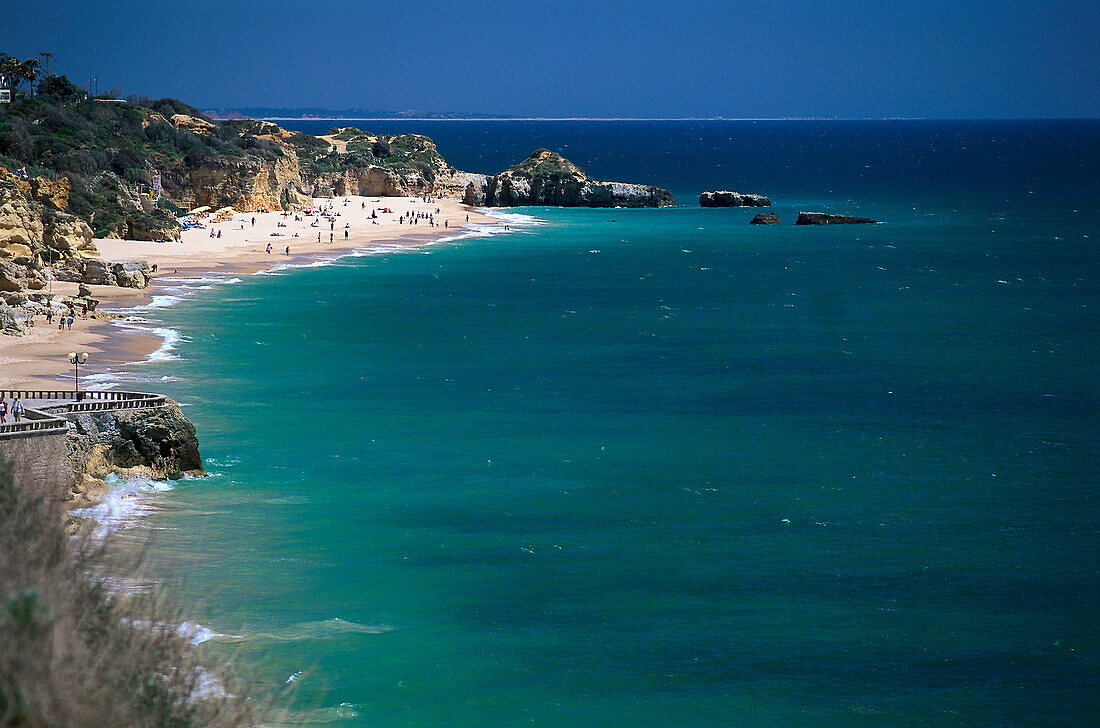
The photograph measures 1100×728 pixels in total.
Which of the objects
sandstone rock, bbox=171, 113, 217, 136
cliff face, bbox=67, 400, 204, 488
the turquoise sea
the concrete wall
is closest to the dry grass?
the turquoise sea

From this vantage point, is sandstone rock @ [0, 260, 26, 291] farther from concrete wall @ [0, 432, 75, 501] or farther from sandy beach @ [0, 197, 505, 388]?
concrete wall @ [0, 432, 75, 501]

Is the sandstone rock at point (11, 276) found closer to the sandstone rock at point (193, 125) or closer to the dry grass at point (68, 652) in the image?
the dry grass at point (68, 652)

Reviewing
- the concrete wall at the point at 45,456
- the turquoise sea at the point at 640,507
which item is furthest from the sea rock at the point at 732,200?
the concrete wall at the point at 45,456

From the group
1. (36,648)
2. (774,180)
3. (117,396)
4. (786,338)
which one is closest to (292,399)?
(117,396)

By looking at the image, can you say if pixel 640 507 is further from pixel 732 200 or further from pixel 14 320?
pixel 732 200

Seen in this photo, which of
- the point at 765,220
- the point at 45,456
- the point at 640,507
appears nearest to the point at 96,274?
the point at 45,456

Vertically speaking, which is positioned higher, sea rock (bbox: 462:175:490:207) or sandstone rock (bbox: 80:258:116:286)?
sea rock (bbox: 462:175:490:207)
